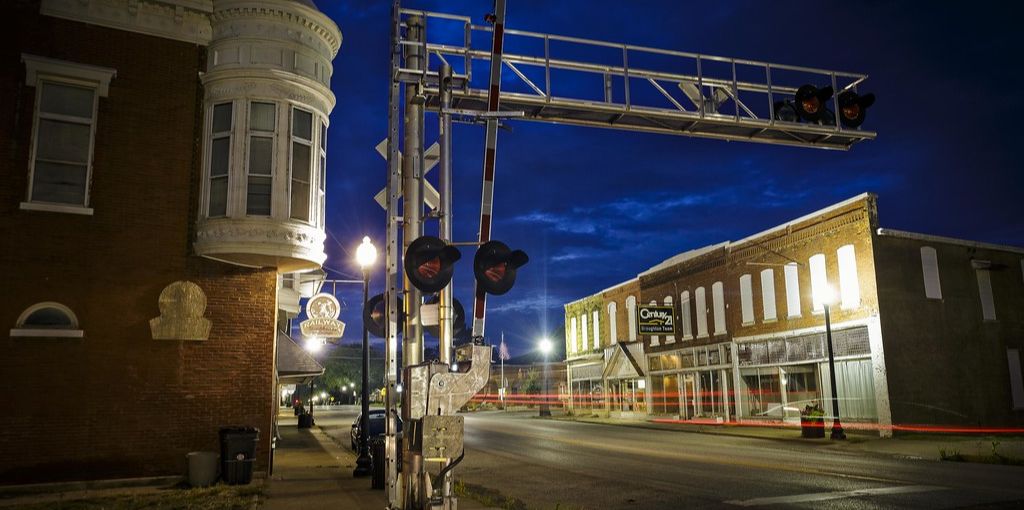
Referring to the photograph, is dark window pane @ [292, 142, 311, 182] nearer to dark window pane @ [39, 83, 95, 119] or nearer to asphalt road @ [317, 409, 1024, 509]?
dark window pane @ [39, 83, 95, 119]

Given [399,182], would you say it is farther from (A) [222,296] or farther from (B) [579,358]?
(B) [579,358]

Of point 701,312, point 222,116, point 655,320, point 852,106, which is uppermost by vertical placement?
point 852,106

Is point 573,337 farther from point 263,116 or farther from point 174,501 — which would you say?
point 174,501

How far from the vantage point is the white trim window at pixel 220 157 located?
1395 cm

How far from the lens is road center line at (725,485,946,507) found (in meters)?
11.1

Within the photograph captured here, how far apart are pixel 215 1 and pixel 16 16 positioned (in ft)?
11.4

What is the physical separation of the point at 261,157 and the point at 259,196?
2.67 ft

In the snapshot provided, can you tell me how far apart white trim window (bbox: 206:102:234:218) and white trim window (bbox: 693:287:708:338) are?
2871cm

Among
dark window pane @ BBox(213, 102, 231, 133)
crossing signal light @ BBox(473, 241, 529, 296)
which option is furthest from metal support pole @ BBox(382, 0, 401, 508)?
dark window pane @ BBox(213, 102, 231, 133)

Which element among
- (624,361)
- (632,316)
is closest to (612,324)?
(632,316)

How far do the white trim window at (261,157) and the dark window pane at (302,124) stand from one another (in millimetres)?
413

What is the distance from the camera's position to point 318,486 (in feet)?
44.2

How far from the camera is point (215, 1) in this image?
1445 cm

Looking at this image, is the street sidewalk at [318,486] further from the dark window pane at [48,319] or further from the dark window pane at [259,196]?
the dark window pane at [259,196]
